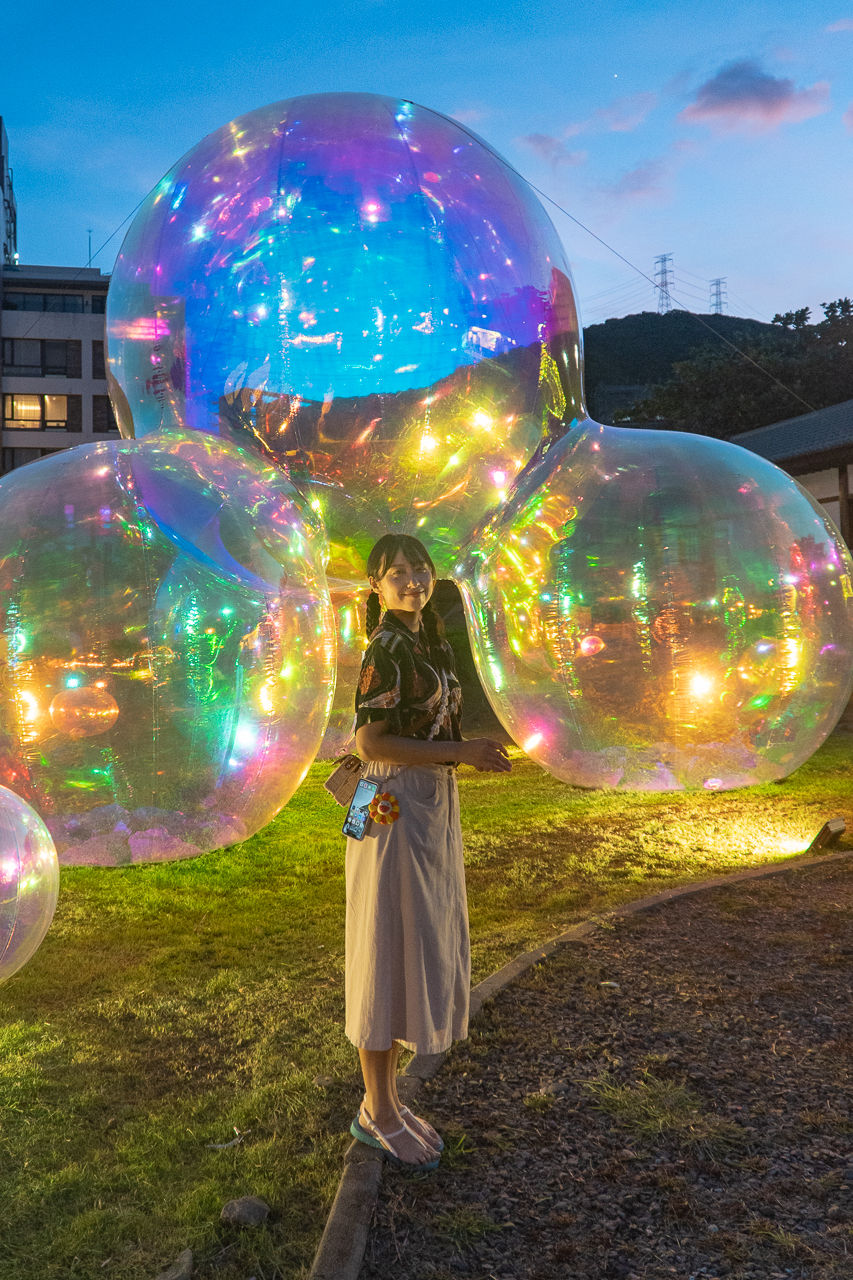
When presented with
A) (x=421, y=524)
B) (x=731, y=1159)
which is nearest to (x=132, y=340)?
(x=421, y=524)

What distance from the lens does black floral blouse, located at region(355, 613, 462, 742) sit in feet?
7.84

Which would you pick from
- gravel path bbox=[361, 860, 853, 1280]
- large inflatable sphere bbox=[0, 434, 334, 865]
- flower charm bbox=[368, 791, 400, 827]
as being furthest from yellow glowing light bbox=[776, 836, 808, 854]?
large inflatable sphere bbox=[0, 434, 334, 865]

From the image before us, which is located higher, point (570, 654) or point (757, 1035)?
Answer: point (570, 654)

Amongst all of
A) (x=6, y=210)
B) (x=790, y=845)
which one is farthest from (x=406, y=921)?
(x=6, y=210)

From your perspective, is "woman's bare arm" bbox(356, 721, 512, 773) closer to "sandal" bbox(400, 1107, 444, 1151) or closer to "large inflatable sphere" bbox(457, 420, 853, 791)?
"large inflatable sphere" bbox(457, 420, 853, 791)

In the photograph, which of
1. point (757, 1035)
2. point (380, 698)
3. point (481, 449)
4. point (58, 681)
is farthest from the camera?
point (757, 1035)

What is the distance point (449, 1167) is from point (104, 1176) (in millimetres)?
950

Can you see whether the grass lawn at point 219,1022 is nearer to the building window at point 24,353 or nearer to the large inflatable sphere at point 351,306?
the large inflatable sphere at point 351,306

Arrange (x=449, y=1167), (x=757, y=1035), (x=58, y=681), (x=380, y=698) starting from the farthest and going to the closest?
1. (x=757, y=1035)
2. (x=449, y=1167)
3. (x=380, y=698)
4. (x=58, y=681)

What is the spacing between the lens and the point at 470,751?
2.33m

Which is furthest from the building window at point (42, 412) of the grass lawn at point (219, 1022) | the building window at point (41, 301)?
the grass lawn at point (219, 1022)

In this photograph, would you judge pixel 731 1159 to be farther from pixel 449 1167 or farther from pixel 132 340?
pixel 132 340

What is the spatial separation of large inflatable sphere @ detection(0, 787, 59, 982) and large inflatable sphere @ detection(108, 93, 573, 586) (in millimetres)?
1144

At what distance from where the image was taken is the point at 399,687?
240 centimetres
